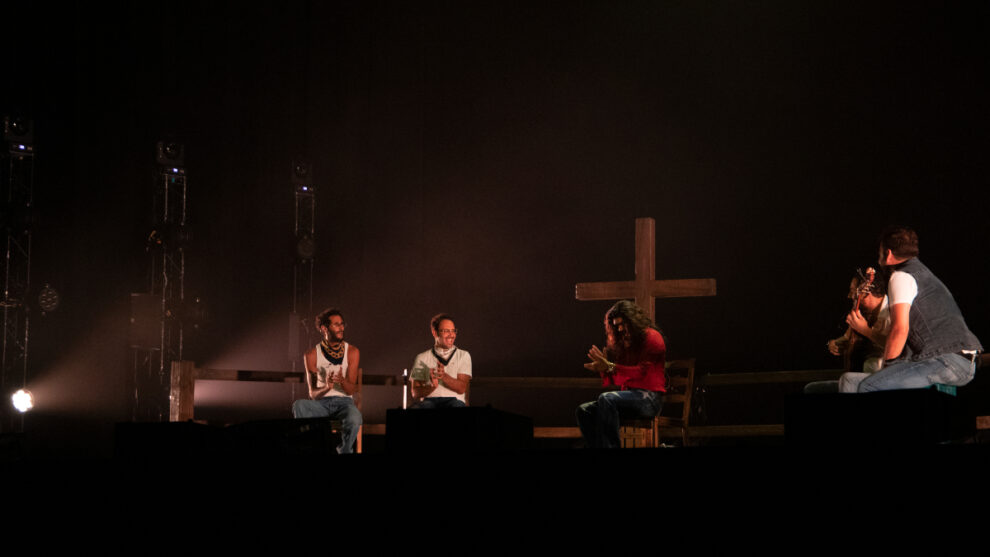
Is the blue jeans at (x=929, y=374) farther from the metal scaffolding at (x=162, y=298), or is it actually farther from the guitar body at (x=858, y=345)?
the metal scaffolding at (x=162, y=298)

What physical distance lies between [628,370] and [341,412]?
2.24 metres

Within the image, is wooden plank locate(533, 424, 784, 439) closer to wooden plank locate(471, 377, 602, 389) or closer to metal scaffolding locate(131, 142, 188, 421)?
wooden plank locate(471, 377, 602, 389)

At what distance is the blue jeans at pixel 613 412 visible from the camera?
5.52 m

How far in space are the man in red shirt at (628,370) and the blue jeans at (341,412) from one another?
6.20 feet

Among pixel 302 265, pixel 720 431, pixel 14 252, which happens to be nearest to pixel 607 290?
pixel 720 431

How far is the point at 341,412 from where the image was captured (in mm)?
6914

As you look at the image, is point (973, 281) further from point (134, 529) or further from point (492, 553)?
point (134, 529)

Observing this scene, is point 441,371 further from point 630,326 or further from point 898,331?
point 898,331

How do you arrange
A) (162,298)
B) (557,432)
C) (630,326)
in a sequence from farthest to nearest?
1. (162,298)
2. (557,432)
3. (630,326)

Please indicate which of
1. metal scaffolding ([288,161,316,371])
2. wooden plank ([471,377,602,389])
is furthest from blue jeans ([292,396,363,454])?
metal scaffolding ([288,161,316,371])

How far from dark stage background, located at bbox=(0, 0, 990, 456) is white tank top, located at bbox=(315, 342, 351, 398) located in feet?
11.1

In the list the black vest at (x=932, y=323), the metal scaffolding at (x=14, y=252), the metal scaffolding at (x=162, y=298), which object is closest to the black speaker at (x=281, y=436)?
the black vest at (x=932, y=323)

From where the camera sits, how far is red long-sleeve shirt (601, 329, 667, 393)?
5.68 metres

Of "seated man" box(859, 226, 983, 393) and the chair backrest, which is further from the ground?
"seated man" box(859, 226, 983, 393)
